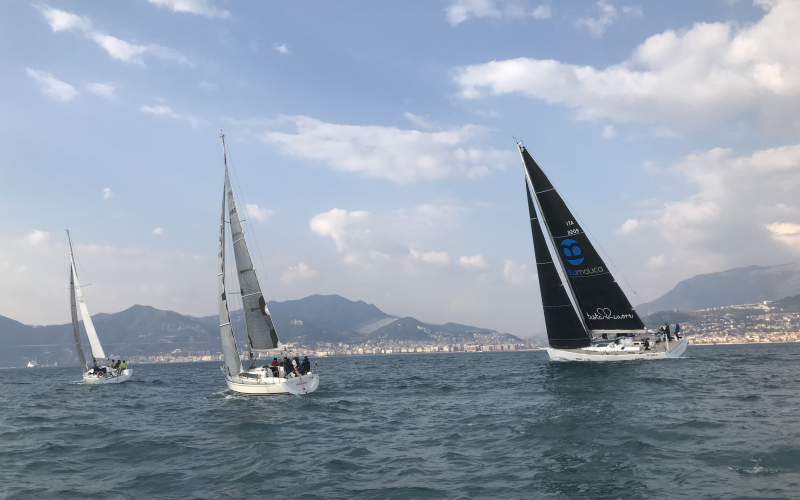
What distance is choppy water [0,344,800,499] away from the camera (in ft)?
36.5

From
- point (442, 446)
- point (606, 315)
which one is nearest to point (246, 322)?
point (442, 446)

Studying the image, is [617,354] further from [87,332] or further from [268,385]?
[87,332]

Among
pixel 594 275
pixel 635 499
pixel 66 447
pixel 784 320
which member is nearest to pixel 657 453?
pixel 635 499

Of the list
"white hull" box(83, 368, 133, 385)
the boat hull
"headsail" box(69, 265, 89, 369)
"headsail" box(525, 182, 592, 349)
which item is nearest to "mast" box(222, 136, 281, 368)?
the boat hull

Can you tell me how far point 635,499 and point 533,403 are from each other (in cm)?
1289

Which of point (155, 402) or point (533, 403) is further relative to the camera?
point (155, 402)

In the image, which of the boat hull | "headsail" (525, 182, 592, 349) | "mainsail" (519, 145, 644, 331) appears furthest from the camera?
"mainsail" (519, 145, 644, 331)

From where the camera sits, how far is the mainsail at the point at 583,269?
1583 inches

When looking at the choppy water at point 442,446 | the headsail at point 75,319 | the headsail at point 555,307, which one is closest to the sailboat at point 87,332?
the headsail at point 75,319

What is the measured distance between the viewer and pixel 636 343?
39531mm

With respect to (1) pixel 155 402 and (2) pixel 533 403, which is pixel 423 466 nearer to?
(2) pixel 533 403

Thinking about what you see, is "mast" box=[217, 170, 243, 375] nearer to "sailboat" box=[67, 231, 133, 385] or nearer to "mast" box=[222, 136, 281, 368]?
"mast" box=[222, 136, 281, 368]

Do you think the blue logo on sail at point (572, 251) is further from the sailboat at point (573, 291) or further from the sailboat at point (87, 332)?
the sailboat at point (87, 332)

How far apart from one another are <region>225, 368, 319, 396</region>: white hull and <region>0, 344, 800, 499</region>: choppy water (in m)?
1.57
